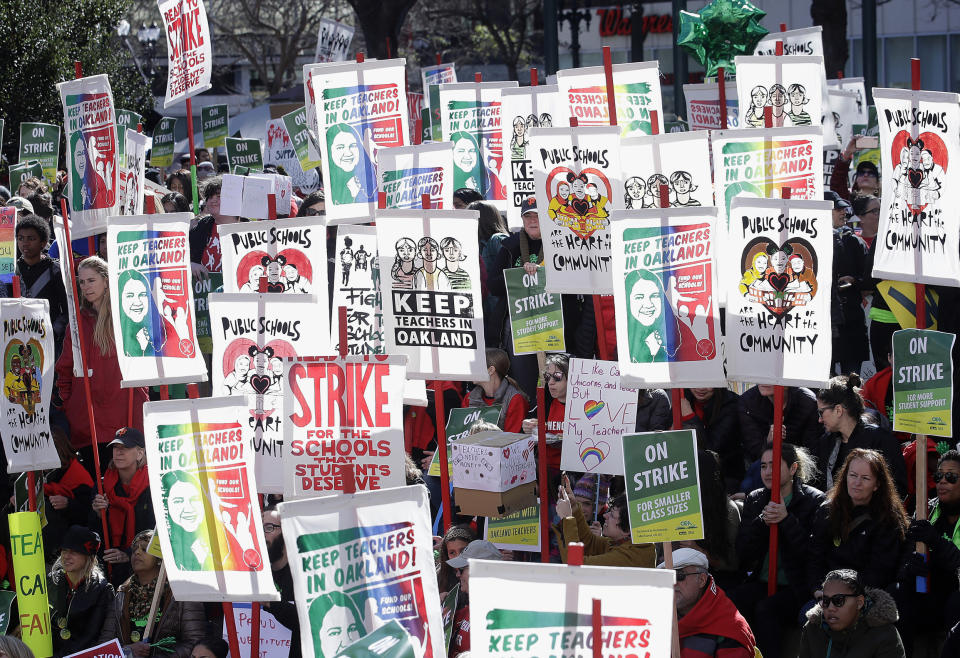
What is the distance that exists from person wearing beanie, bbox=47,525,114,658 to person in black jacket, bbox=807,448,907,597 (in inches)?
146

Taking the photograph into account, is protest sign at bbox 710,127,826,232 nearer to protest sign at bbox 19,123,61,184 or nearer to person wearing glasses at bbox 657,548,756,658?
person wearing glasses at bbox 657,548,756,658

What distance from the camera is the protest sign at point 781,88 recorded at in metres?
8.93

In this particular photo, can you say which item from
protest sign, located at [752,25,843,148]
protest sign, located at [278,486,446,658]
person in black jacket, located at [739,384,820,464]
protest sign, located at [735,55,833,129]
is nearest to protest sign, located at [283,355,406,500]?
protest sign, located at [278,486,446,658]

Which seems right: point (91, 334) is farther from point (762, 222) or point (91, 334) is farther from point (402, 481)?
point (762, 222)

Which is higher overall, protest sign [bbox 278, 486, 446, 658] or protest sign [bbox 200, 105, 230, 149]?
protest sign [bbox 200, 105, 230, 149]

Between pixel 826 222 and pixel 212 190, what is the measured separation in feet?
19.1

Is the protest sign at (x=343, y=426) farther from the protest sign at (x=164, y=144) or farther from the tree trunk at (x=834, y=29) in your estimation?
the tree trunk at (x=834, y=29)

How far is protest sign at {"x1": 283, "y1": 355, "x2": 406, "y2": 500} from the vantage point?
624 centimetres

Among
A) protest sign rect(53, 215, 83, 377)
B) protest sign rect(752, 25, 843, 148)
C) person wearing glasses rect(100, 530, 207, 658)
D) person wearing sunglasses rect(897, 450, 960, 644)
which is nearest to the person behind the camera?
person wearing sunglasses rect(897, 450, 960, 644)

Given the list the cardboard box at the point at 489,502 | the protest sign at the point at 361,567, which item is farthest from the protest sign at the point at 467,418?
the protest sign at the point at 361,567

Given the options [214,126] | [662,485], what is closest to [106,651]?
[662,485]

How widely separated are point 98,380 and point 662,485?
415 cm

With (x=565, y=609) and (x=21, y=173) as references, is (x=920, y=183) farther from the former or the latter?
(x=21, y=173)

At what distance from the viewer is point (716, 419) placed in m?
8.16
